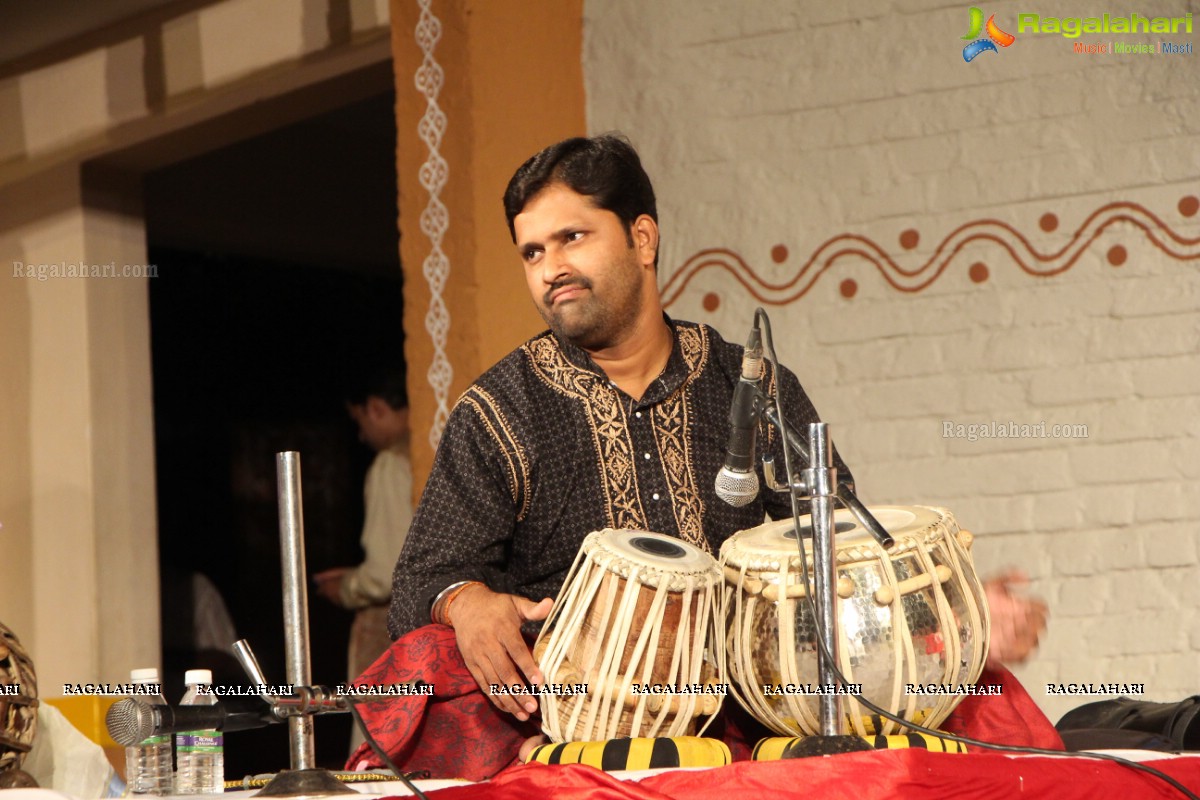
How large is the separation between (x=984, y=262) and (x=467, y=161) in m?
1.59

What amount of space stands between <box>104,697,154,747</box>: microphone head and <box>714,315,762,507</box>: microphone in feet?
2.98

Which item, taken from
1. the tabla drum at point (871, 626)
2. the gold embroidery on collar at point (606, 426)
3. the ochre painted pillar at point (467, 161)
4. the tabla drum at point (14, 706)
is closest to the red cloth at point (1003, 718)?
the tabla drum at point (871, 626)

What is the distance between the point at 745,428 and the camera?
2182 millimetres

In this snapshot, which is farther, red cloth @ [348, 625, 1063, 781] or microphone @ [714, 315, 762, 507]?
red cloth @ [348, 625, 1063, 781]

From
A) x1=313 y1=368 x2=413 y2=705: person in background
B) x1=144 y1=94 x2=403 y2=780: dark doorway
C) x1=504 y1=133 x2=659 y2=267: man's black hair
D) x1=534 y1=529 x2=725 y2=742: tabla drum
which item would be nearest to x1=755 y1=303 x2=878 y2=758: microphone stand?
x1=534 y1=529 x2=725 y2=742: tabla drum

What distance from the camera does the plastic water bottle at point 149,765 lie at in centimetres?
248

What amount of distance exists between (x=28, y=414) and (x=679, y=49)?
10.1ft

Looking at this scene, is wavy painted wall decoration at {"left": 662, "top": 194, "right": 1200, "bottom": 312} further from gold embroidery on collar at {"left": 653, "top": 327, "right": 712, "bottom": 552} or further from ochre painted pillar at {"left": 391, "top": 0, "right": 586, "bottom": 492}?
gold embroidery on collar at {"left": 653, "top": 327, "right": 712, "bottom": 552}

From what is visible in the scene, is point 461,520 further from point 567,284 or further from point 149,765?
point 149,765

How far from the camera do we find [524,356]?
9.75ft

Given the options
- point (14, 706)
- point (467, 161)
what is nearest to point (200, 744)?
point (14, 706)

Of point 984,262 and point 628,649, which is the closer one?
point 628,649

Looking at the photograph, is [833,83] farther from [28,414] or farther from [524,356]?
[28,414]

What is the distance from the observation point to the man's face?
9.43 feet
